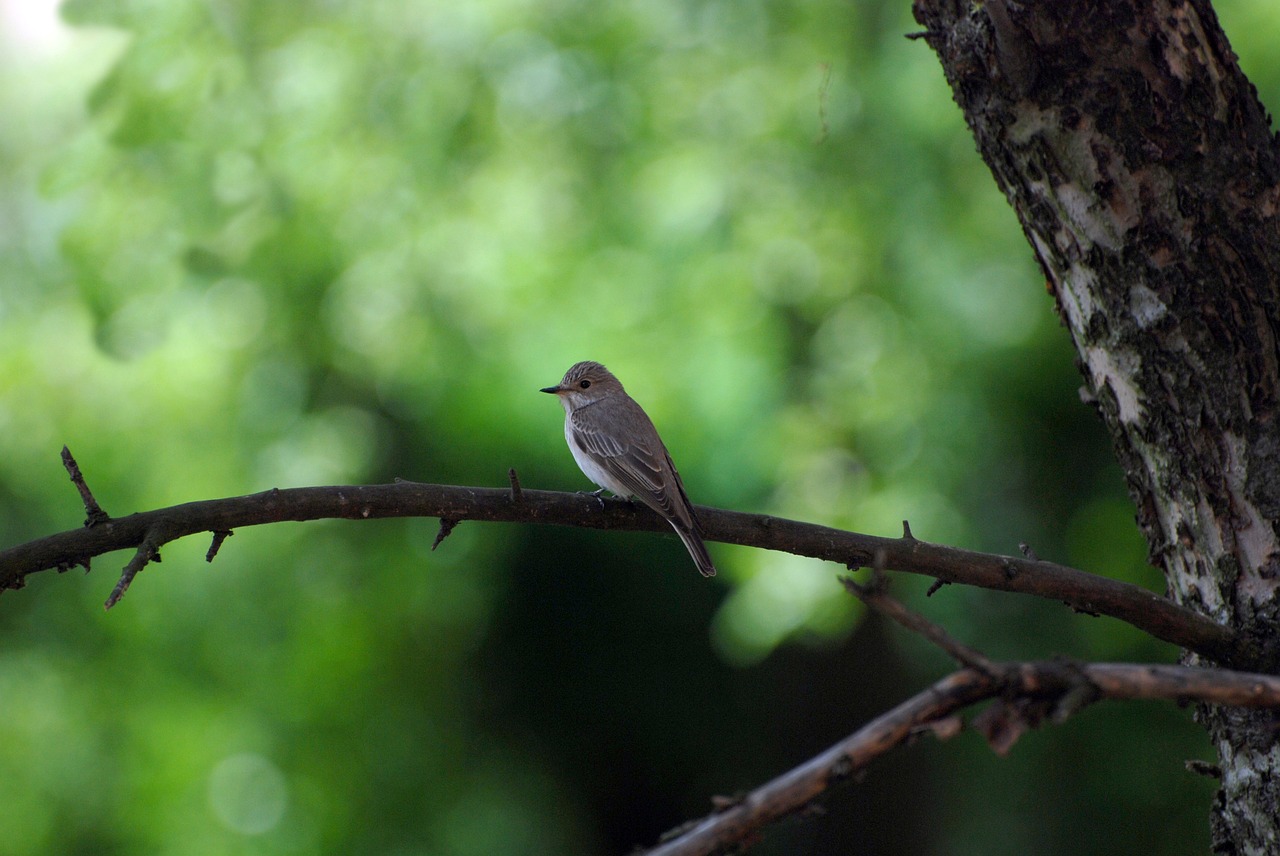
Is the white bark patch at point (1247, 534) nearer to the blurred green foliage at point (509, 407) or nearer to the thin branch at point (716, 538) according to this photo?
the thin branch at point (716, 538)

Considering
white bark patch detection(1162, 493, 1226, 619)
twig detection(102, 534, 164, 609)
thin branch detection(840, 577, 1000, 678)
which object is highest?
twig detection(102, 534, 164, 609)

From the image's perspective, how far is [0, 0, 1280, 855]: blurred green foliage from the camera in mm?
7234

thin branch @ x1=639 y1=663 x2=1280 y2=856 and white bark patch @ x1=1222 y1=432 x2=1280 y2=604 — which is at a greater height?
white bark patch @ x1=1222 y1=432 x2=1280 y2=604

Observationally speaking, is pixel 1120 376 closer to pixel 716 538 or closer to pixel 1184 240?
pixel 1184 240

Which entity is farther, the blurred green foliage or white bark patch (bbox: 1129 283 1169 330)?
the blurred green foliage

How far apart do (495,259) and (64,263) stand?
2.81 m

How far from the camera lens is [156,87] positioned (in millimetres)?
7344

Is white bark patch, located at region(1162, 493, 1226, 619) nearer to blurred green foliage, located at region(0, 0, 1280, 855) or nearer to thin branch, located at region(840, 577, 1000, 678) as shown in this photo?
thin branch, located at region(840, 577, 1000, 678)

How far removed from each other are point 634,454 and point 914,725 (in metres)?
3.74

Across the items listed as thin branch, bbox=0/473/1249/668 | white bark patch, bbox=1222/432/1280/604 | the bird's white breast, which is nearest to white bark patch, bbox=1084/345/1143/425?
white bark patch, bbox=1222/432/1280/604

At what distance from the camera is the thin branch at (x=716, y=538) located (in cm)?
288

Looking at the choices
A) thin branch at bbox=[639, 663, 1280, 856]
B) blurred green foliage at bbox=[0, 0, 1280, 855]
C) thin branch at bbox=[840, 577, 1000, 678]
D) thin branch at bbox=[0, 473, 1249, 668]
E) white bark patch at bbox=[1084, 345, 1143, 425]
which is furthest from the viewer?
blurred green foliage at bbox=[0, 0, 1280, 855]

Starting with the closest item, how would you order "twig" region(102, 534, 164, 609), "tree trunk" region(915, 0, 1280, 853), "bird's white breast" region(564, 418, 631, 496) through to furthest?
"twig" region(102, 534, 164, 609), "tree trunk" region(915, 0, 1280, 853), "bird's white breast" region(564, 418, 631, 496)

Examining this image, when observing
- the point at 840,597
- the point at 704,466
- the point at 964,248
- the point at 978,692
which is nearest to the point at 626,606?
the point at 704,466
